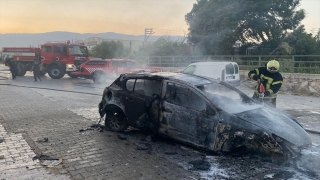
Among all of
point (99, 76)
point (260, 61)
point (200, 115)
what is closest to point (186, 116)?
point (200, 115)

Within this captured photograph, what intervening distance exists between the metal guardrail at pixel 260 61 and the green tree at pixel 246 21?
180 centimetres

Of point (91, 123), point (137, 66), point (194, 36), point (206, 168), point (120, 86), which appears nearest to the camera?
point (206, 168)

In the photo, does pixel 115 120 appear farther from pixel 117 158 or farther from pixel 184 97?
pixel 184 97

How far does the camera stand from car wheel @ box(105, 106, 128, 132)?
6.11 m

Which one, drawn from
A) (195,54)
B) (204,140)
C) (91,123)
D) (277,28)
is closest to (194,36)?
(195,54)

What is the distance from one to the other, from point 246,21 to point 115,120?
60.5 feet

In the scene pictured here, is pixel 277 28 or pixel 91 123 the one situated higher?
pixel 277 28

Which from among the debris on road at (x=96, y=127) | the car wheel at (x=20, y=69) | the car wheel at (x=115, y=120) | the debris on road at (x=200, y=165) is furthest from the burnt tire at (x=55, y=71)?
the debris on road at (x=200, y=165)

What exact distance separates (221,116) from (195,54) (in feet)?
66.2

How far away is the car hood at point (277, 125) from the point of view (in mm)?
4320

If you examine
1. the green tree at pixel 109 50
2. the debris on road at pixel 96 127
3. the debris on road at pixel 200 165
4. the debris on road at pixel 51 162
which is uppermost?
the green tree at pixel 109 50

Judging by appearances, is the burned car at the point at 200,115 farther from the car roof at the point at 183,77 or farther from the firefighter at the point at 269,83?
the firefighter at the point at 269,83

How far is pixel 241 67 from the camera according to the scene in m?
18.6

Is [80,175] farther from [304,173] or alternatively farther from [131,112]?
[304,173]
